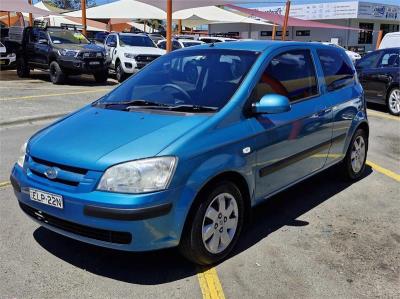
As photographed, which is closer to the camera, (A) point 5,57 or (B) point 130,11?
(A) point 5,57

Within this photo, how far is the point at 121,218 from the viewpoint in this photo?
312cm

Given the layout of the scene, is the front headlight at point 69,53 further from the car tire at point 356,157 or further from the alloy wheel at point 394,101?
the car tire at point 356,157

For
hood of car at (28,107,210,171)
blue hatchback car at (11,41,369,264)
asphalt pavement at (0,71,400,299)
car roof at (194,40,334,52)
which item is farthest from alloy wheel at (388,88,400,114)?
hood of car at (28,107,210,171)

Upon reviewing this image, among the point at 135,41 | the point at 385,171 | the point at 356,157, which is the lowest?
the point at 385,171

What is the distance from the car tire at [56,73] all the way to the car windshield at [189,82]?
11.4m

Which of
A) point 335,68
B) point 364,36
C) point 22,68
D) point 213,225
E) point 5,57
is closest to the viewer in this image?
point 213,225

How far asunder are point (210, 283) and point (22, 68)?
16.3 metres

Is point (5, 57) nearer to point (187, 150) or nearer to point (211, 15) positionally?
point (211, 15)

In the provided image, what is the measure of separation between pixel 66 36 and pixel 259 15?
55.1 feet

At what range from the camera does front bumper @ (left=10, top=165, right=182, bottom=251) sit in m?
3.12

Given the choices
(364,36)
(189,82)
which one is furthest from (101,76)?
(364,36)

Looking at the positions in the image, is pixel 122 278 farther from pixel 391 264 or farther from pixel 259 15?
pixel 259 15

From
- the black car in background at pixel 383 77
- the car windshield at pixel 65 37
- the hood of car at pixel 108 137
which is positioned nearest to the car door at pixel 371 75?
the black car in background at pixel 383 77

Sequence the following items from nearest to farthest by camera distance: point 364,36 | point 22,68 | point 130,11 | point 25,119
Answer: point 25,119, point 22,68, point 130,11, point 364,36
